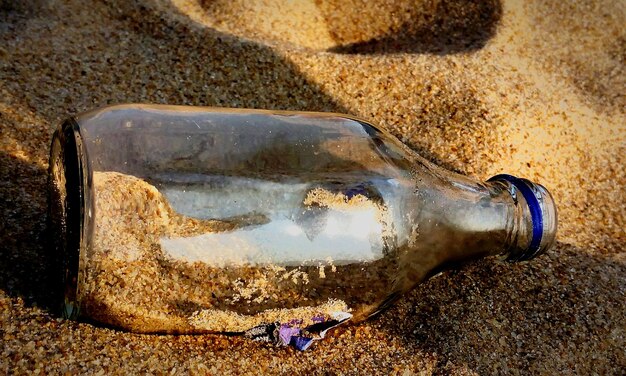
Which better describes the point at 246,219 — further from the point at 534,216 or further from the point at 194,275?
the point at 534,216

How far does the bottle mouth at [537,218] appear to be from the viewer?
1.10 m

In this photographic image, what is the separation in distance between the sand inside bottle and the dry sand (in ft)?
0.22

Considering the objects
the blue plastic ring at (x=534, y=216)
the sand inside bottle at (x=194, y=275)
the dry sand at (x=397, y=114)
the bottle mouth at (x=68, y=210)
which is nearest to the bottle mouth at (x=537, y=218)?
the blue plastic ring at (x=534, y=216)

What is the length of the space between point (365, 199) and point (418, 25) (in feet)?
3.35

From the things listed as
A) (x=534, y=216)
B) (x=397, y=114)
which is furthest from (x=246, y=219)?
(x=397, y=114)

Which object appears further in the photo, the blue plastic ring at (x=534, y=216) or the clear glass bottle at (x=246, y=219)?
the blue plastic ring at (x=534, y=216)

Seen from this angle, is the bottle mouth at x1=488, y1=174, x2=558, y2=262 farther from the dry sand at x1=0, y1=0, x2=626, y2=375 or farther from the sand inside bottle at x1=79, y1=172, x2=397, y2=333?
the sand inside bottle at x1=79, y1=172, x2=397, y2=333

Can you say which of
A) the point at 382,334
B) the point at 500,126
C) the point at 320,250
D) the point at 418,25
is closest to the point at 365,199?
the point at 320,250

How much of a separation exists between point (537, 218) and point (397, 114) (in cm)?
48

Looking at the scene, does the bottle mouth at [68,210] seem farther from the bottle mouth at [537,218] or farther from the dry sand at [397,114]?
the bottle mouth at [537,218]

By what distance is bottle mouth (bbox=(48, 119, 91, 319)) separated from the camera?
87 centimetres

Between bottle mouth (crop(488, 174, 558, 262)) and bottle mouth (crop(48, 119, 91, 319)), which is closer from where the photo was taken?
bottle mouth (crop(48, 119, 91, 319))

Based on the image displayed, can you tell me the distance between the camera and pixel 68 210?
0.90m

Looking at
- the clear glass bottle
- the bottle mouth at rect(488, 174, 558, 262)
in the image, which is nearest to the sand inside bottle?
the clear glass bottle
